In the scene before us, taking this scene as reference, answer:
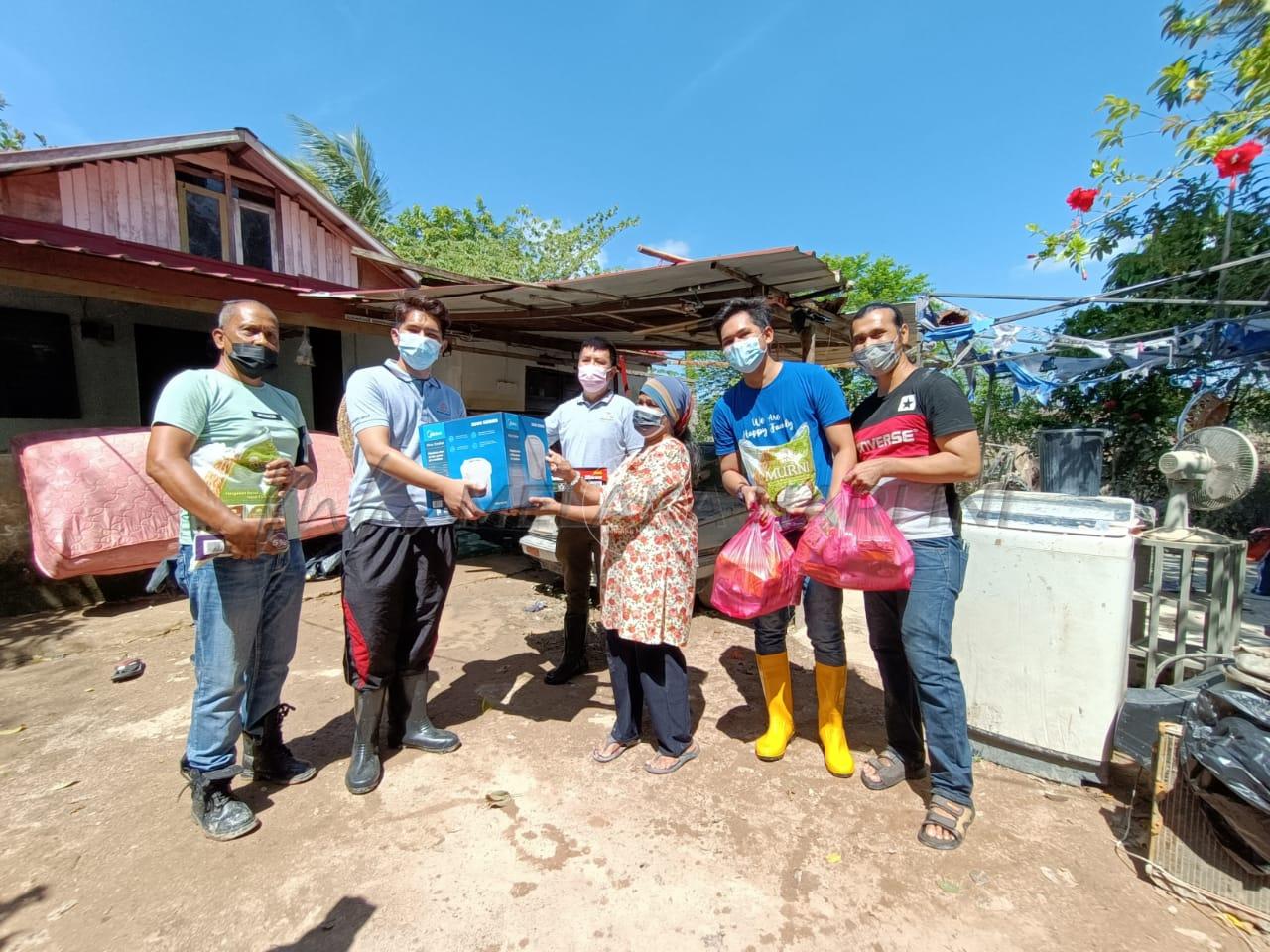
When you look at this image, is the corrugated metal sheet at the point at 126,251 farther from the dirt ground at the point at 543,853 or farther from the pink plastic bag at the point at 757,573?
the pink plastic bag at the point at 757,573

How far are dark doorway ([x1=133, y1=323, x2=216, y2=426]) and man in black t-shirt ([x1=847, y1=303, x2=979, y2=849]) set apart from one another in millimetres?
7950

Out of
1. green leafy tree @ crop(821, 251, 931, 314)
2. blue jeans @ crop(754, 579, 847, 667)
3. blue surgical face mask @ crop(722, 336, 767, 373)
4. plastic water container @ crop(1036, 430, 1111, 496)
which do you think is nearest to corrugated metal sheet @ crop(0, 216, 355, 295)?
blue surgical face mask @ crop(722, 336, 767, 373)

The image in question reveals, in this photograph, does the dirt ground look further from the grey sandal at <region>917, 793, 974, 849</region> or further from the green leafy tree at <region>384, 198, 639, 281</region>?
the green leafy tree at <region>384, 198, 639, 281</region>

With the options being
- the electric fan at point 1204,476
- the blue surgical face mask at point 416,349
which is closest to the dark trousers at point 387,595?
the blue surgical face mask at point 416,349

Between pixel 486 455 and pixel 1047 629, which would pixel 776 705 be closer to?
pixel 1047 629

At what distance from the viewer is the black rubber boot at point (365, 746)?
8.09ft

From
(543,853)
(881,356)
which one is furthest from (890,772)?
(881,356)

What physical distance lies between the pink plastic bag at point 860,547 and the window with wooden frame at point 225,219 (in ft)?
28.7

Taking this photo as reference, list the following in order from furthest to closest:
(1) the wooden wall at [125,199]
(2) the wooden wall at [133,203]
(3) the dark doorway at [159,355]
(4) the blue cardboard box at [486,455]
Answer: (3) the dark doorway at [159,355] → (1) the wooden wall at [125,199] → (2) the wooden wall at [133,203] → (4) the blue cardboard box at [486,455]

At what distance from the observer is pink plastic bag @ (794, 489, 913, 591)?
2.14 meters

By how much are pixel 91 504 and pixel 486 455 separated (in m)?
4.53

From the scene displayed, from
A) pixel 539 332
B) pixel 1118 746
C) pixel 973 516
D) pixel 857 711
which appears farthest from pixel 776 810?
pixel 539 332

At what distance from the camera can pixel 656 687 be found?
103 inches

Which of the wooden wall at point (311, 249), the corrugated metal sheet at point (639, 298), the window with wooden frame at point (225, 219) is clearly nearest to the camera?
the corrugated metal sheet at point (639, 298)
